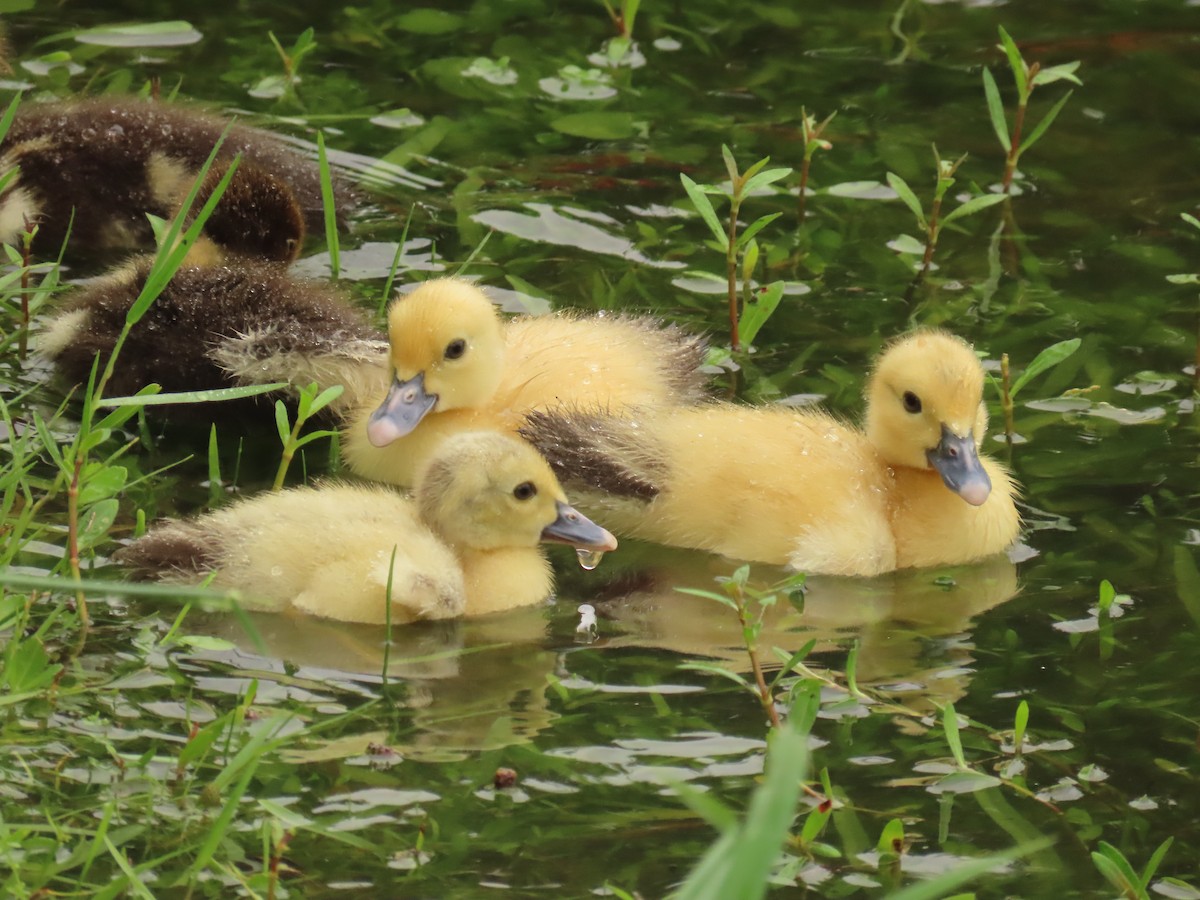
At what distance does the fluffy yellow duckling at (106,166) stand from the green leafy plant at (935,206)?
5.19 ft

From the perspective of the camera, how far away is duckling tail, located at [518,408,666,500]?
405 cm

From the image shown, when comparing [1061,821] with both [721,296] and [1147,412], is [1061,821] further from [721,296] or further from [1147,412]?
[721,296]

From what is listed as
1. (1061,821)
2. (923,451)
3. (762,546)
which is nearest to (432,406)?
(762,546)

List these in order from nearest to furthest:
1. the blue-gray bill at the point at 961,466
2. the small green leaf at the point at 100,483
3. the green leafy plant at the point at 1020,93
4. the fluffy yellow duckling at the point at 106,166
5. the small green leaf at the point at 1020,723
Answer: the small green leaf at the point at 1020,723
the small green leaf at the point at 100,483
the blue-gray bill at the point at 961,466
the fluffy yellow duckling at the point at 106,166
the green leafy plant at the point at 1020,93

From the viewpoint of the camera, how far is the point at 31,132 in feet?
16.6

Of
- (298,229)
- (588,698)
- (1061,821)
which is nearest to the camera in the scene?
(1061,821)

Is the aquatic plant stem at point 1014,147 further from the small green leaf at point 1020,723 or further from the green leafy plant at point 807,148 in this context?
the small green leaf at point 1020,723

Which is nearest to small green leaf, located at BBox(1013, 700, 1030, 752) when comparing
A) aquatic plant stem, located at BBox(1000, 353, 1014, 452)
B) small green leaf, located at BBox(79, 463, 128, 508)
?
aquatic plant stem, located at BBox(1000, 353, 1014, 452)

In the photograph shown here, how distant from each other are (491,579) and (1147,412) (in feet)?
5.70

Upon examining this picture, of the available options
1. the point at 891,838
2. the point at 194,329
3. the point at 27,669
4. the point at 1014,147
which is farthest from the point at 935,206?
the point at 27,669

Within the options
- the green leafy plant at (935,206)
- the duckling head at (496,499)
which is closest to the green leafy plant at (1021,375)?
the green leafy plant at (935,206)

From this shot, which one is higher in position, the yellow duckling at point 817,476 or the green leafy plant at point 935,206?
the green leafy plant at point 935,206

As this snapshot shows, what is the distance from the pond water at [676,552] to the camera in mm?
2984

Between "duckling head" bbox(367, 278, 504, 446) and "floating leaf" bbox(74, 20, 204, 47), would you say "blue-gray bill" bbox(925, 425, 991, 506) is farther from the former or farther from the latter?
"floating leaf" bbox(74, 20, 204, 47)
